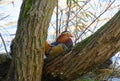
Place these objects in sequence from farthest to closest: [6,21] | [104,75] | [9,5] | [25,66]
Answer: [9,5], [6,21], [104,75], [25,66]

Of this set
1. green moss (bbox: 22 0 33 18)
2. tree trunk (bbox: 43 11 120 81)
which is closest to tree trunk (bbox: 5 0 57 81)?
green moss (bbox: 22 0 33 18)

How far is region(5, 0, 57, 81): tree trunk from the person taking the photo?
1605mm

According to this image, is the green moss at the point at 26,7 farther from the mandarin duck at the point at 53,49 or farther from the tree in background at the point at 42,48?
the mandarin duck at the point at 53,49

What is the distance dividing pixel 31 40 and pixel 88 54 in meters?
0.30

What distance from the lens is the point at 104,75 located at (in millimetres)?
2391

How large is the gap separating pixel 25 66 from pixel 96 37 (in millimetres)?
397

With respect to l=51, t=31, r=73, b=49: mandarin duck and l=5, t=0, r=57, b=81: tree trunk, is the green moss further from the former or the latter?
l=51, t=31, r=73, b=49: mandarin duck

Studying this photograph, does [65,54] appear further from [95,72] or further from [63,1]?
[63,1]

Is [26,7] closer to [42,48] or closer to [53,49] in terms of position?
[42,48]

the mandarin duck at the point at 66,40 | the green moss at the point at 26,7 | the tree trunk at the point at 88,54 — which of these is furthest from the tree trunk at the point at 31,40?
the mandarin duck at the point at 66,40

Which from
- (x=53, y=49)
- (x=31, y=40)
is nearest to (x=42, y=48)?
(x=31, y=40)

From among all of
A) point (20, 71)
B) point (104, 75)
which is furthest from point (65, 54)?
point (104, 75)

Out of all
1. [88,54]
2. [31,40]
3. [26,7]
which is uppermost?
[26,7]

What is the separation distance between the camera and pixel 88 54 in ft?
5.36
